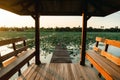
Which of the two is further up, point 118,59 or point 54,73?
point 118,59

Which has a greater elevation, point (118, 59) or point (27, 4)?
point (27, 4)

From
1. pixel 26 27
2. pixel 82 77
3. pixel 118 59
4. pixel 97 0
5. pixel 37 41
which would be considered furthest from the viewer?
pixel 26 27

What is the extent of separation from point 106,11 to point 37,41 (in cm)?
369

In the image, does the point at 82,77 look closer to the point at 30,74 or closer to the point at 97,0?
the point at 30,74

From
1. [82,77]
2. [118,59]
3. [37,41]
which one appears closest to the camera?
[118,59]

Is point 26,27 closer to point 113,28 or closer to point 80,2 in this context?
point 113,28

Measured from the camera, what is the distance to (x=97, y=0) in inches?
277

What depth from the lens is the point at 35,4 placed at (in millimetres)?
7250

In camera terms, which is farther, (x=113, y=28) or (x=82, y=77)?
(x=113, y=28)

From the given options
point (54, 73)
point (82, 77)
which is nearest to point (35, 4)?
point (54, 73)

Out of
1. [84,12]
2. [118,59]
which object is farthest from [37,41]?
[118,59]

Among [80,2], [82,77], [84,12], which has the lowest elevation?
[82,77]

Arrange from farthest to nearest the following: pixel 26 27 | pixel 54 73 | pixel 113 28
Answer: pixel 26 27 → pixel 113 28 → pixel 54 73

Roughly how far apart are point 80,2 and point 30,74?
3.86 metres
